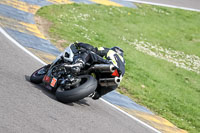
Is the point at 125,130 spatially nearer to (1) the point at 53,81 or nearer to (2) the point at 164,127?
(1) the point at 53,81

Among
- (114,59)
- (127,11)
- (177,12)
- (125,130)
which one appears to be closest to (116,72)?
(114,59)

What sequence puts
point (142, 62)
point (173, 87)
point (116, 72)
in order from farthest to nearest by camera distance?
point (142, 62) → point (173, 87) → point (116, 72)

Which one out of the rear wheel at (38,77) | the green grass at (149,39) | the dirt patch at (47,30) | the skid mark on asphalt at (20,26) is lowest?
the green grass at (149,39)

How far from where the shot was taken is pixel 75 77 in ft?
20.7

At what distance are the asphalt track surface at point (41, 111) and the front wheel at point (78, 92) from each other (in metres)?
0.13

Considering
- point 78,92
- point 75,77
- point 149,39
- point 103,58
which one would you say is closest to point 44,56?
point 103,58

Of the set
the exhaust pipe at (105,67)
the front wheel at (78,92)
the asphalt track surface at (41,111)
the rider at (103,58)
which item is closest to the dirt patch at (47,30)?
the asphalt track surface at (41,111)

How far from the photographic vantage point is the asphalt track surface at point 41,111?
4778 mm

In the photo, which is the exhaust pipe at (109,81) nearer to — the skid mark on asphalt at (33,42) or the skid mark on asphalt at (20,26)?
the skid mark on asphalt at (33,42)

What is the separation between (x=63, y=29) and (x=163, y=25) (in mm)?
8160

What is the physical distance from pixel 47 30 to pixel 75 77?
25.3 ft

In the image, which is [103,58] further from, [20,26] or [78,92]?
[20,26]

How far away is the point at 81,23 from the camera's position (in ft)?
55.0

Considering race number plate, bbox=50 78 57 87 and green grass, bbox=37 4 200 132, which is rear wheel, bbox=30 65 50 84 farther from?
green grass, bbox=37 4 200 132
